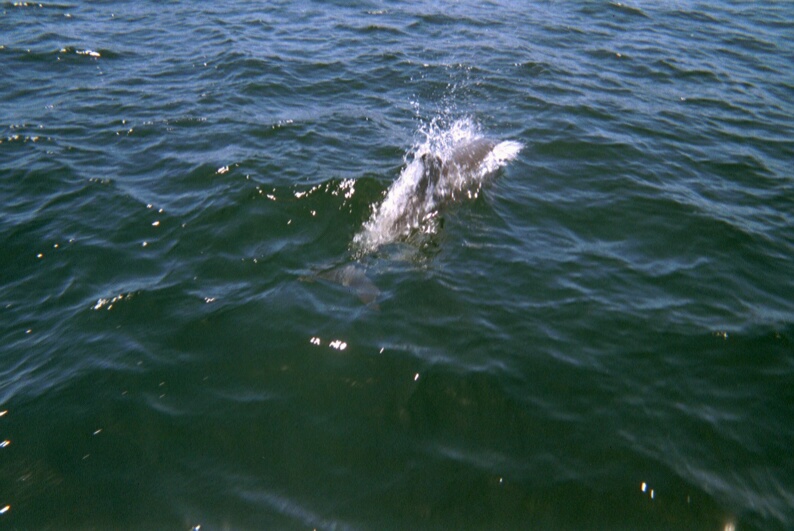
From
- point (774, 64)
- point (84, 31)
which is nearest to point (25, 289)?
point (84, 31)

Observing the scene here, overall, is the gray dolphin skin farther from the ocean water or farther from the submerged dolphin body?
the ocean water

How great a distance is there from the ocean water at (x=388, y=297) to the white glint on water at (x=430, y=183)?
2.3 inches

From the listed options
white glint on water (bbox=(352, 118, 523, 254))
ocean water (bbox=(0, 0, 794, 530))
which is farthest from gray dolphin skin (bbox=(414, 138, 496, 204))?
ocean water (bbox=(0, 0, 794, 530))

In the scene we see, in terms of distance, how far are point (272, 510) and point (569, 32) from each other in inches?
538

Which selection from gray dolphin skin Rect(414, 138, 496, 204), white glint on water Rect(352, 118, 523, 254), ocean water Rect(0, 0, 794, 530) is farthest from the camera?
gray dolphin skin Rect(414, 138, 496, 204)

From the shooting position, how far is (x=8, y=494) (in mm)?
4684

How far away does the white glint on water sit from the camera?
771 cm

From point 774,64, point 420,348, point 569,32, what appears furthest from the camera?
point 569,32

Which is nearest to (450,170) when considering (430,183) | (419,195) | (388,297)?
(430,183)

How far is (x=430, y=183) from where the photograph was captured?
8.20 metres

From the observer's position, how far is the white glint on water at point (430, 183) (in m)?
7.71

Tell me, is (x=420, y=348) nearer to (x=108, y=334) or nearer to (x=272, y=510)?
(x=272, y=510)

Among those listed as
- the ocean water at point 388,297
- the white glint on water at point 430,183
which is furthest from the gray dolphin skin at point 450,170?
the ocean water at point 388,297

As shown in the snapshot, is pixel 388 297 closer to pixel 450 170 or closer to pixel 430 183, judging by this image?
pixel 430 183
